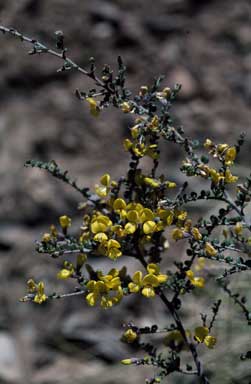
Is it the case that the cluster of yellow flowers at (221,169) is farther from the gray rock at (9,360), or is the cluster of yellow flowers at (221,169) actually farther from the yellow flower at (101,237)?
the gray rock at (9,360)

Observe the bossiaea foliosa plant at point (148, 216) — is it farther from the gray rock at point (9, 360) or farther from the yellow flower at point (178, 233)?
the gray rock at point (9, 360)

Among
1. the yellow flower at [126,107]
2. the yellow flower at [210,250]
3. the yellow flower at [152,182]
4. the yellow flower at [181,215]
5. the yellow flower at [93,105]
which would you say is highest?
the yellow flower at [93,105]

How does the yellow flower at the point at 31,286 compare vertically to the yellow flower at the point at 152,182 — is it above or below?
below

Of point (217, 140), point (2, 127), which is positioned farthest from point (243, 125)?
point (2, 127)

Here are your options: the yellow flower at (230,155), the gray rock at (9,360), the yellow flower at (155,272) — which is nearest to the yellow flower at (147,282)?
the yellow flower at (155,272)

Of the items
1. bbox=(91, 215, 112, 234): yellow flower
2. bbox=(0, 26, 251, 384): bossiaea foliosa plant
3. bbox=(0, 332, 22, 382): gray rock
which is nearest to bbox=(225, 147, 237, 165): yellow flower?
bbox=(0, 26, 251, 384): bossiaea foliosa plant

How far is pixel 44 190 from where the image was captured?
229 centimetres

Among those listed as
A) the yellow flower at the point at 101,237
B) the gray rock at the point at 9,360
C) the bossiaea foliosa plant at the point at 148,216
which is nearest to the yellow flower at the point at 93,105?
the bossiaea foliosa plant at the point at 148,216

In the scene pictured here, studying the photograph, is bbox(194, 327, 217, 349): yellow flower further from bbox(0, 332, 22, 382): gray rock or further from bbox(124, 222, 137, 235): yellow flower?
bbox(0, 332, 22, 382): gray rock

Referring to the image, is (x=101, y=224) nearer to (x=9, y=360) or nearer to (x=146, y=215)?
(x=146, y=215)

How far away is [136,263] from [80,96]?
1386 millimetres

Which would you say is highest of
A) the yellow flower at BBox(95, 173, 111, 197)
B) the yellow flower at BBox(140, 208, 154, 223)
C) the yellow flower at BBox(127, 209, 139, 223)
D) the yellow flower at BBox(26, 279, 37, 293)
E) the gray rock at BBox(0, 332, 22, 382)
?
the gray rock at BBox(0, 332, 22, 382)

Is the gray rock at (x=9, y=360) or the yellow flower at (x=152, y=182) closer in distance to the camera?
the yellow flower at (x=152, y=182)

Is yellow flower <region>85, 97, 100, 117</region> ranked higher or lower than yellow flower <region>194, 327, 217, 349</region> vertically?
higher
